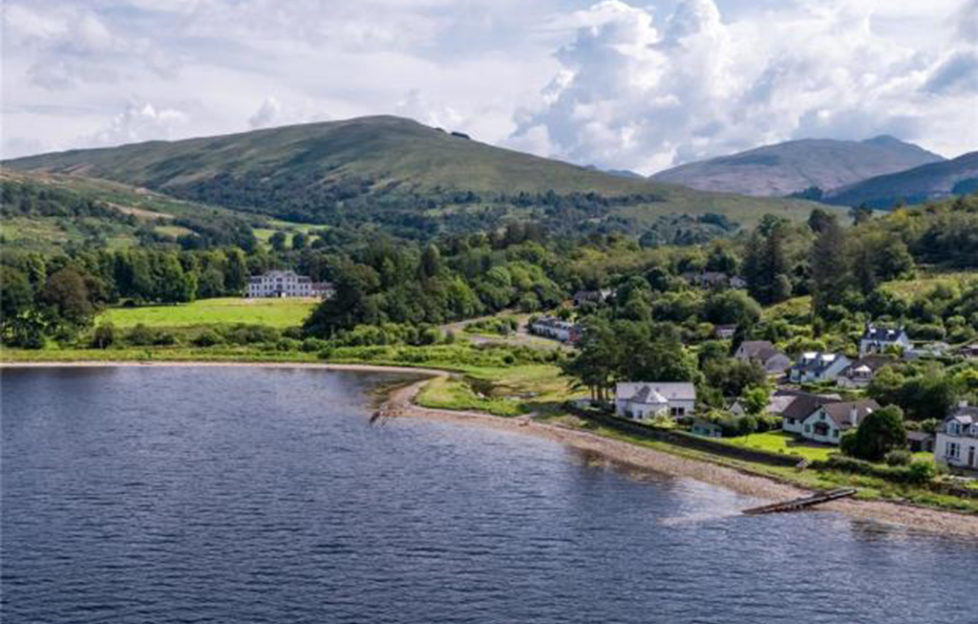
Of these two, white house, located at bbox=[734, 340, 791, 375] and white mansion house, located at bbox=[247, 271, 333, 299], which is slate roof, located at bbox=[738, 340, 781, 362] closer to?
white house, located at bbox=[734, 340, 791, 375]

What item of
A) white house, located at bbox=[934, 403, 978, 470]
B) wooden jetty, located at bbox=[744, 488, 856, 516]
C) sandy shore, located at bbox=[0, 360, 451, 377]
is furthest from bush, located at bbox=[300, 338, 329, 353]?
white house, located at bbox=[934, 403, 978, 470]

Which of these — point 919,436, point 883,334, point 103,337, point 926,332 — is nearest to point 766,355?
point 883,334

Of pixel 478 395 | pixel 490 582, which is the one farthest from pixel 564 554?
pixel 478 395

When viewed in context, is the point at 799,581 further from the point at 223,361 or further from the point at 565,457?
the point at 223,361

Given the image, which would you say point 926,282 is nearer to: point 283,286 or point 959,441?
point 959,441

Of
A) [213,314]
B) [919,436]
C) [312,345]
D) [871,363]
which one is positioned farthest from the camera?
[213,314]
